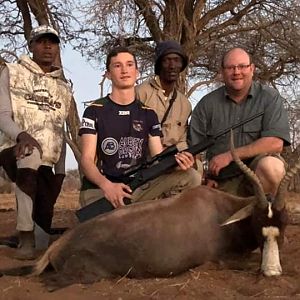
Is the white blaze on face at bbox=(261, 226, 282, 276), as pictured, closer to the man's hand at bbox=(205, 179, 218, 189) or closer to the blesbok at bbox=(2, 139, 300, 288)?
the blesbok at bbox=(2, 139, 300, 288)

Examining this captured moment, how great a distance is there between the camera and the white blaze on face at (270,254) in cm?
497

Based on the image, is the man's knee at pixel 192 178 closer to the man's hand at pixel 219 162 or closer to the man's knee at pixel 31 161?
the man's hand at pixel 219 162

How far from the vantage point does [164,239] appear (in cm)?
516

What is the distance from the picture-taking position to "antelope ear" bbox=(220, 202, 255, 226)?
5.20 meters

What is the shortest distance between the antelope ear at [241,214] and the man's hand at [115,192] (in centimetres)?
96

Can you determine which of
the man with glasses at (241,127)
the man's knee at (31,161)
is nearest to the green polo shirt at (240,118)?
the man with glasses at (241,127)

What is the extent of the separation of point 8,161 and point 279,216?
2.83 meters

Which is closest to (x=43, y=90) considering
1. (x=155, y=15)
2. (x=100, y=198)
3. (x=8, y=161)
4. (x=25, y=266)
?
(x=8, y=161)

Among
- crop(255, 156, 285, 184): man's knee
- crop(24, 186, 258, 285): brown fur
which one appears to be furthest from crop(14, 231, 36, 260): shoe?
crop(255, 156, 285, 184): man's knee

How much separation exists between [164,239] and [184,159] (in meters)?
1.23

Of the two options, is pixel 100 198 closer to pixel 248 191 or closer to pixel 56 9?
pixel 248 191

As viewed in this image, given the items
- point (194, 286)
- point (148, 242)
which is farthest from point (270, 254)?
point (148, 242)

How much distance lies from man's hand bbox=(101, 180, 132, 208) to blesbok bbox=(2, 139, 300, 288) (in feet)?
1.33

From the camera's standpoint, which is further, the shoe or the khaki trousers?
the khaki trousers
